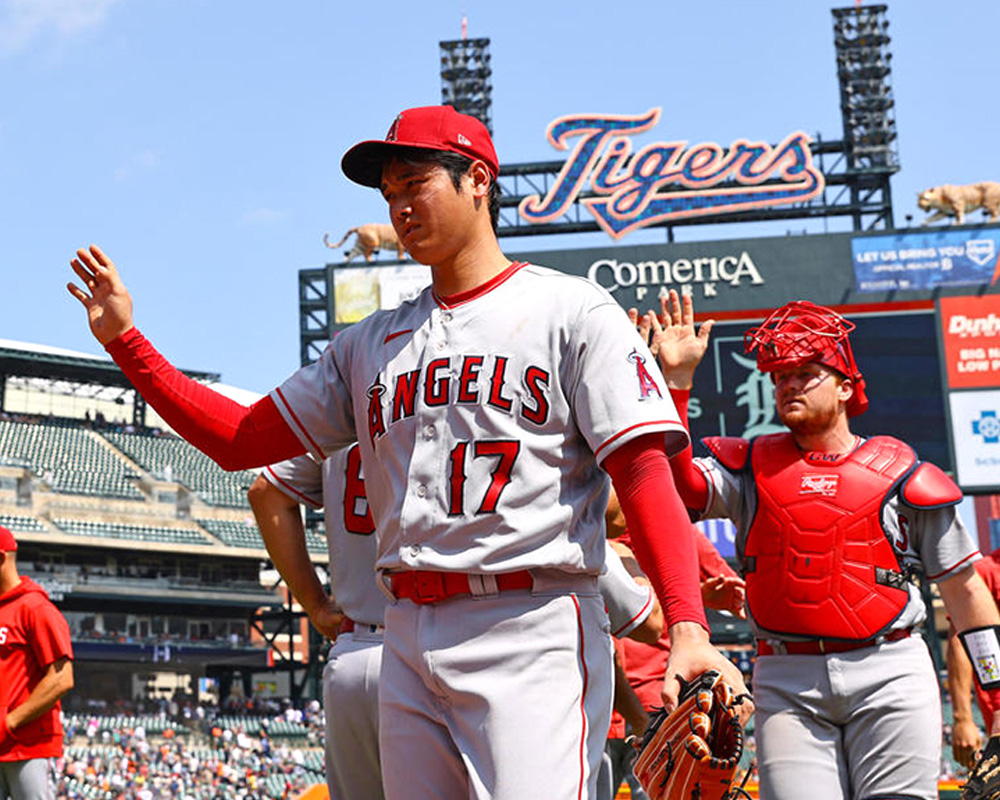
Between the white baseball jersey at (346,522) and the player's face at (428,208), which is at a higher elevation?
the player's face at (428,208)

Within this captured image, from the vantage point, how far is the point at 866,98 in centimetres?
3250

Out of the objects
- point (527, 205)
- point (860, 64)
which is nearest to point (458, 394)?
point (527, 205)

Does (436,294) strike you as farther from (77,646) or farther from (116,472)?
(116,472)

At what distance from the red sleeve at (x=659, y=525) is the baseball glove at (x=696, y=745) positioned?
0.41ft

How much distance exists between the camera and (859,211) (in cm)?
2866

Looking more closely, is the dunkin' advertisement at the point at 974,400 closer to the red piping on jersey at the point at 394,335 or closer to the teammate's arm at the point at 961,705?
the teammate's arm at the point at 961,705

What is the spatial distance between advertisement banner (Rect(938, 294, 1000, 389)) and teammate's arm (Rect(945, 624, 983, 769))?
18.7m

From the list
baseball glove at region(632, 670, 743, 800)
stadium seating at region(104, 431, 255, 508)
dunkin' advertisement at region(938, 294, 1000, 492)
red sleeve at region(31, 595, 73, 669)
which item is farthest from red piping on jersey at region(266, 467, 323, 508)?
stadium seating at region(104, 431, 255, 508)

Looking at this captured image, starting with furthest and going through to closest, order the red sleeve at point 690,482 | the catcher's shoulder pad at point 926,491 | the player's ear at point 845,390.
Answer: the player's ear at point 845,390 → the red sleeve at point 690,482 → the catcher's shoulder pad at point 926,491

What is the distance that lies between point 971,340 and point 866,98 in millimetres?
10319

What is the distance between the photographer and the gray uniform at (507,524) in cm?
251

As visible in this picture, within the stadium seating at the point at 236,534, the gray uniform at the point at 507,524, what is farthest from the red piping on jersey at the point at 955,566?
the stadium seating at the point at 236,534

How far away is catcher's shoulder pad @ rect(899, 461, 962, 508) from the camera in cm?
417

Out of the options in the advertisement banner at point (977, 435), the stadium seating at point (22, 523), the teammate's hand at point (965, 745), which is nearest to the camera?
the teammate's hand at point (965, 745)
